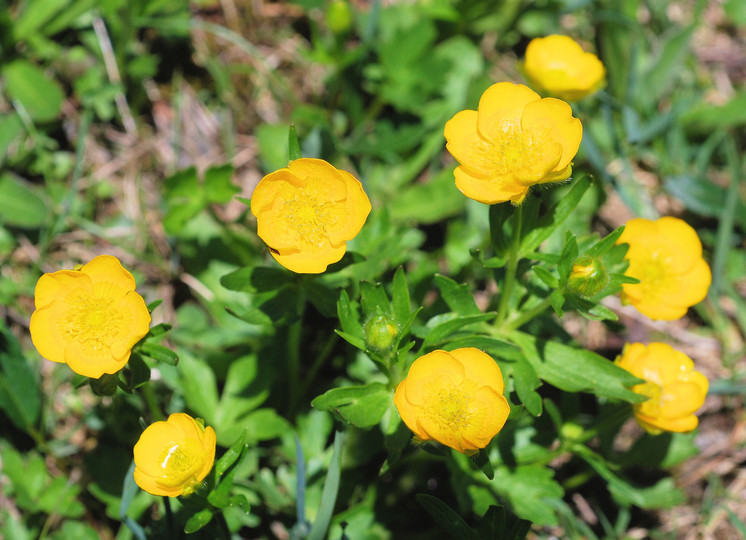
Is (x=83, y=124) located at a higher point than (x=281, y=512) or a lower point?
higher

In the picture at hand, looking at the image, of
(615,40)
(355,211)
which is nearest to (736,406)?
(615,40)

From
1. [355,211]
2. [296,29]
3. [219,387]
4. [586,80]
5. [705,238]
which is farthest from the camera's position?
[296,29]

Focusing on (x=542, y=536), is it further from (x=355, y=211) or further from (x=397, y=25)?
(x=397, y=25)

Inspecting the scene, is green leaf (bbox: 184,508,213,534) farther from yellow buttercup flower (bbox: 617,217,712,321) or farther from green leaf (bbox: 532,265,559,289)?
yellow buttercup flower (bbox: 617,217,712,321)

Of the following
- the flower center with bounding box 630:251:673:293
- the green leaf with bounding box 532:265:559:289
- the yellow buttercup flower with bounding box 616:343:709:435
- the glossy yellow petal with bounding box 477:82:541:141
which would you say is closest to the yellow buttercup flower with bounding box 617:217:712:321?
the flower center with bounding box 630:251:673:293

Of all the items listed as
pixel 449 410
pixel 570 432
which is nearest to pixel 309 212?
pixel 449 410

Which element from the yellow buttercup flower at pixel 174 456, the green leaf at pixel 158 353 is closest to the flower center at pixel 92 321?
the green leaf at pixel 158 353

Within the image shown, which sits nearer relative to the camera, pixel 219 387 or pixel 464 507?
pixel 464 507
